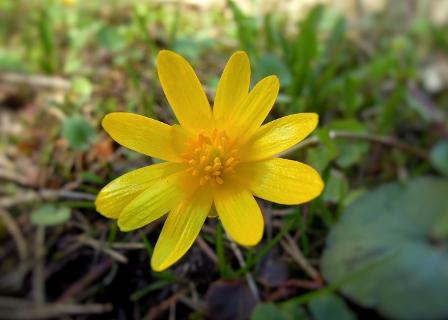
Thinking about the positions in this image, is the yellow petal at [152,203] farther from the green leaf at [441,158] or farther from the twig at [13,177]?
the green leaf at [441,158]

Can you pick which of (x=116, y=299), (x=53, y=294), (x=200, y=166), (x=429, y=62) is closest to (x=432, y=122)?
(x=429, y=62)

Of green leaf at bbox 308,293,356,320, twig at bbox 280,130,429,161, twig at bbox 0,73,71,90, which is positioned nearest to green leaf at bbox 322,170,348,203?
twig at bbox 280,130,429,161

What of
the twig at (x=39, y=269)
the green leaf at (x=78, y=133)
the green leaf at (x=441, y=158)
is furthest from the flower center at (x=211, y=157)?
the green leaf at (x=441, y=158)

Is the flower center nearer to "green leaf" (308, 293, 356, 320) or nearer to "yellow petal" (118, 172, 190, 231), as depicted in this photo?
"yellow petal" (118, 172, 190, 231)

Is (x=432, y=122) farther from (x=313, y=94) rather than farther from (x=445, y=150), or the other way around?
(x=313, y=94)

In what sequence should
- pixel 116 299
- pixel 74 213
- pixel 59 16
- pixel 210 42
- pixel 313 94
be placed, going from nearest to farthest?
pixel 116 299 → pixel 74 213 → pixel 313 94 → pixel 210 42 → pixel 59 16

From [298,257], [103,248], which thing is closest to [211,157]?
[298,257]
